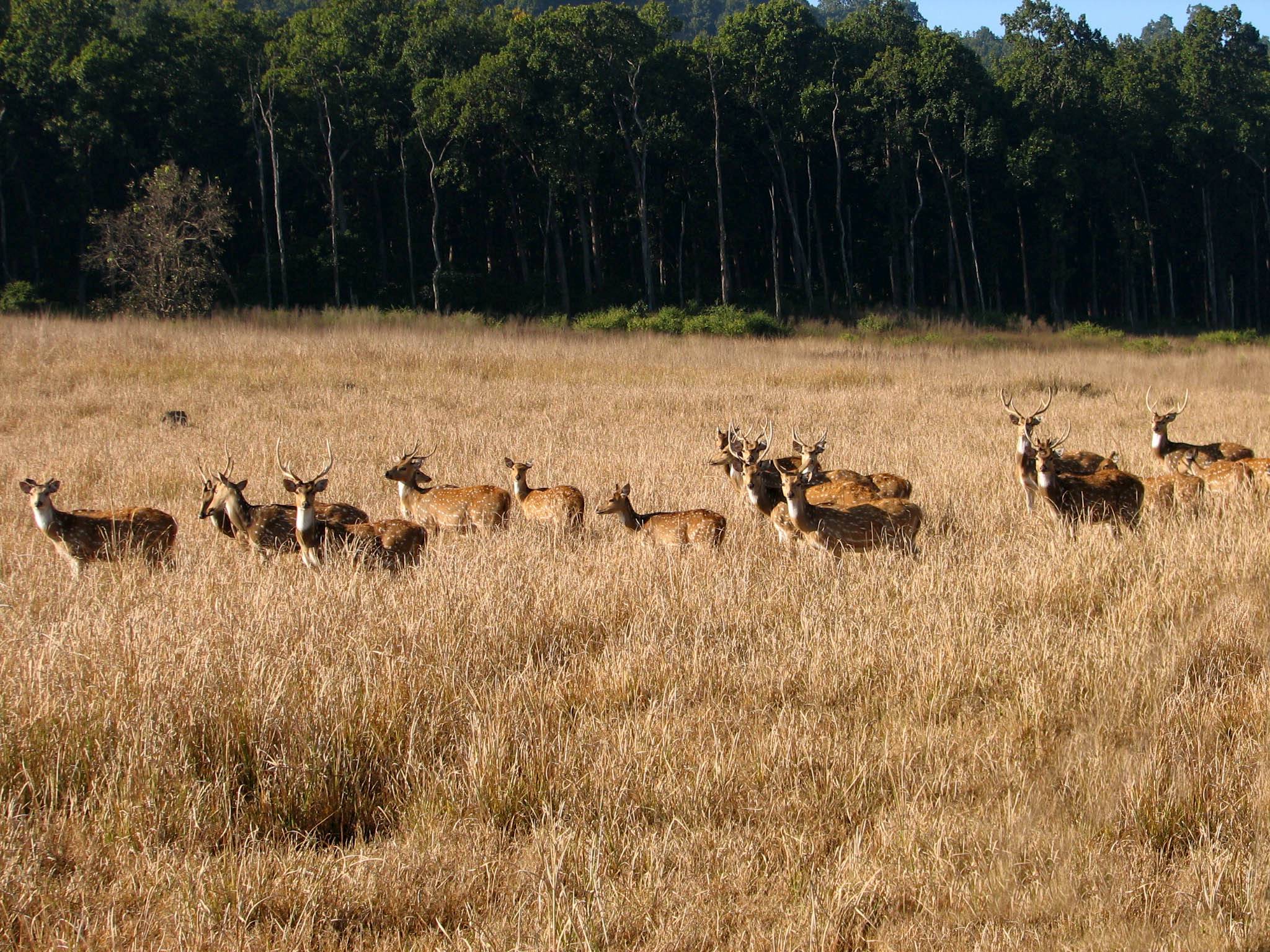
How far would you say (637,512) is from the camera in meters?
11.1

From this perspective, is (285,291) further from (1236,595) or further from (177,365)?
(1236,595)

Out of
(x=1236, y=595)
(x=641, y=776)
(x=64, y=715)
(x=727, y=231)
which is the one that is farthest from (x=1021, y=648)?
(x=727, y=231)

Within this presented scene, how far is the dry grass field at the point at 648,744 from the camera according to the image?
3.62 meters

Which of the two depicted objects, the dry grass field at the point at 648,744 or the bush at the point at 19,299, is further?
the bush at the point at 19,299

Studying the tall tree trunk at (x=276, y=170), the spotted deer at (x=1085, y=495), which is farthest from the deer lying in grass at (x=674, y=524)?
the tall tree trunk at (x=276, y=170)

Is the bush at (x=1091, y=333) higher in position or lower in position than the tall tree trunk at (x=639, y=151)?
lower

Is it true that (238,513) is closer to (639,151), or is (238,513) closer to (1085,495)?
(1085,495)

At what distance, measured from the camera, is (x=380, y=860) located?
3.87 metres

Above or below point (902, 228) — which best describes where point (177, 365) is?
below

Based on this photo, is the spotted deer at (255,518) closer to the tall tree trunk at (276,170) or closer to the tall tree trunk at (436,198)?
the tall tree trunk at (436,198)

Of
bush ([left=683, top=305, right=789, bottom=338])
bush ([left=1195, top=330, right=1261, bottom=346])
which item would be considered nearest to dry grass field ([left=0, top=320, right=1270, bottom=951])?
bush ([left=683, top=305, right=789, bottom=338])

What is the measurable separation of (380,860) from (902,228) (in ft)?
155

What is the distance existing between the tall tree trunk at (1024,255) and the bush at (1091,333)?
6.86 meters

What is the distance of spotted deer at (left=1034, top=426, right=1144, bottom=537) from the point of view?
366 inches
